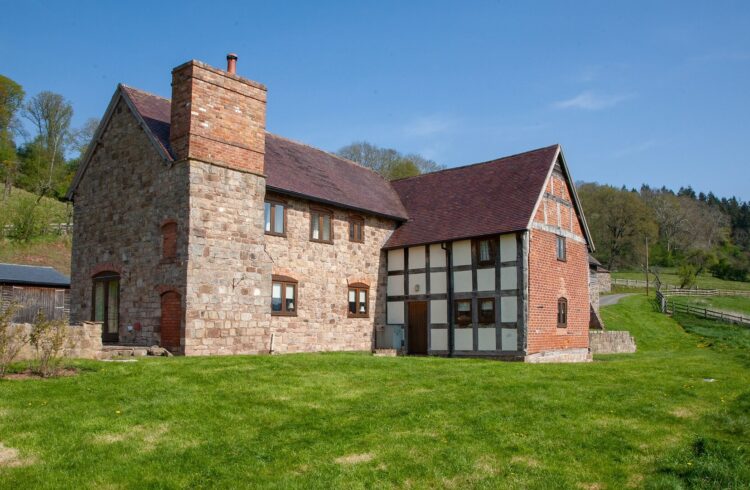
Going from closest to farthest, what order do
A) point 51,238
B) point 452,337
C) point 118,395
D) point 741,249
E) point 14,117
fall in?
1. point 118,395
2. point 452,337
3. point 51,238
4. point 14,117
5. point 741,249

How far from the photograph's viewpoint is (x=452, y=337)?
23594mm

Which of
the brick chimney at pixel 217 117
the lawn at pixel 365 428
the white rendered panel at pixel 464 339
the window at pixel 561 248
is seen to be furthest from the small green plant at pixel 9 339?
the window at pixel 561 248

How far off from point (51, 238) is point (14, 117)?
21.0 metres

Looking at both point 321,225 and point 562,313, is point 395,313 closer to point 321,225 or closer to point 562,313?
point 321,225

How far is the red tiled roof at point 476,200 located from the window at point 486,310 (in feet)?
7.83

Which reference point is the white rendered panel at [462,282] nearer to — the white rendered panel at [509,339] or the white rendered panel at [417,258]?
the white rendered panel at [417,258]

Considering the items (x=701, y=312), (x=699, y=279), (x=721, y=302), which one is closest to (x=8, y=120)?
(x=701, y=312)

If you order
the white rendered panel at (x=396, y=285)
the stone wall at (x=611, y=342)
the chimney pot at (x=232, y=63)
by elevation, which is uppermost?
the chimney pot at (x=232, y=63)

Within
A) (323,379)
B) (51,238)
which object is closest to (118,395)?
(323,379)

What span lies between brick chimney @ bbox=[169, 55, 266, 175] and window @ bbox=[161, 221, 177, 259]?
2.04m

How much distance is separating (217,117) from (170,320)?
6.10 metres

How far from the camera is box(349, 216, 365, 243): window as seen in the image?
24.5 meters

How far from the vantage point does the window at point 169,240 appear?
61.6 ft

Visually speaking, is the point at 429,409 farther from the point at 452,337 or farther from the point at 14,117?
the point at 14,117
